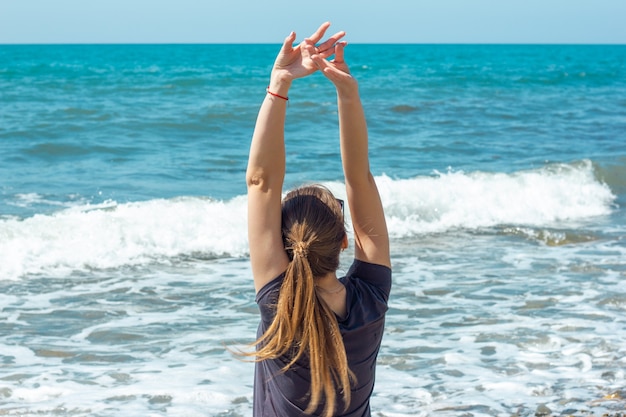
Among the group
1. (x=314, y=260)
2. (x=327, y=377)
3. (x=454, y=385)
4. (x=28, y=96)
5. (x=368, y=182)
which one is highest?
(x=28, y=96)

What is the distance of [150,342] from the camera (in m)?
6.24

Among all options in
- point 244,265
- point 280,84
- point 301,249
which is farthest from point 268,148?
point 244,265

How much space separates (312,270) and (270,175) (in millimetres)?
263

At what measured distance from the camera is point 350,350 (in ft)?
6.79

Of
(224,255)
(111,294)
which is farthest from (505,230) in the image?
(111,294)

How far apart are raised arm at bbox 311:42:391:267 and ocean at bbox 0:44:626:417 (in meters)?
2.87

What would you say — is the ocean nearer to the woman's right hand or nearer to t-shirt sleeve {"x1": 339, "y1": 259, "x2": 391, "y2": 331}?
t-shirt sleeve {"x1": 339, "y1": 259, "x2": 391, "y2": 331}

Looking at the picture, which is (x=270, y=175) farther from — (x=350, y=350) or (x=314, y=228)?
(x=350, y=350)

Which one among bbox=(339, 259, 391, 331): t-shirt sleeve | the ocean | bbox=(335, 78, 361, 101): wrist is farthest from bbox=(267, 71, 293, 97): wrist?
the ocean

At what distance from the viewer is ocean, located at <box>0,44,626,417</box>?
5.26 m

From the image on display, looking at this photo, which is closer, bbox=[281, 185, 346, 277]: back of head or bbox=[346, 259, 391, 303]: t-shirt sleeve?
bbox=[281, 185, 346, 277]: back of head

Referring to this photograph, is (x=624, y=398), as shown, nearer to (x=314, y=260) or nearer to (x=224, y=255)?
(x=314, y=260)

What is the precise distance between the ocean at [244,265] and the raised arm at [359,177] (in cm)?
287

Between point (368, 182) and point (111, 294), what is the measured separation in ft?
19.3
